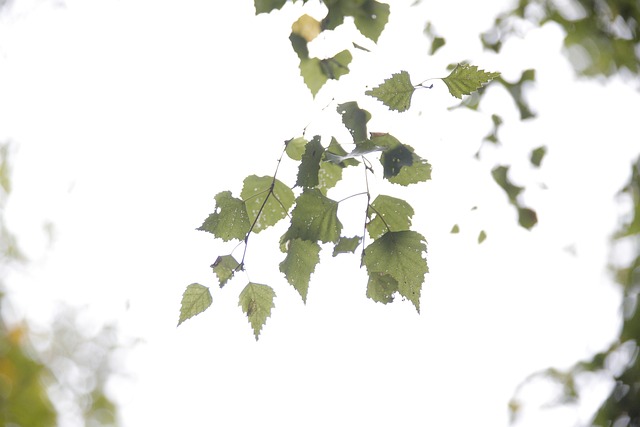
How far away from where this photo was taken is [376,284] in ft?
1.67

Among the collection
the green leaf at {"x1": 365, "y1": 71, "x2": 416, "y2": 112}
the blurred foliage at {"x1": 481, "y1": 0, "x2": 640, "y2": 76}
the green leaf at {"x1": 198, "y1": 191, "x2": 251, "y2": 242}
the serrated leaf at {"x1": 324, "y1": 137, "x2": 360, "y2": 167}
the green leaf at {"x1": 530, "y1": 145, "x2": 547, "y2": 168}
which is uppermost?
the blurred foliage at {"x1": 481, "y1": 0, "x2": 640, "y2": 76}

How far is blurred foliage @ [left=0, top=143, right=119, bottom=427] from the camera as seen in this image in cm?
200

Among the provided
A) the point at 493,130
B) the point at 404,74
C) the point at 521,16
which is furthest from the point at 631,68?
the point at 404,74

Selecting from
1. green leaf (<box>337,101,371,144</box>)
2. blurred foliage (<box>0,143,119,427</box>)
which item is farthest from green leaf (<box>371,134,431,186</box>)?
blurred foliage (<box>0,143,119,427</box>)

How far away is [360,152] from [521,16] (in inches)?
31.5

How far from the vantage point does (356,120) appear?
54 cm

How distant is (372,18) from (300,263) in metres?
0.27

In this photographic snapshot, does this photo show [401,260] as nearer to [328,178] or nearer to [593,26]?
[328,178]

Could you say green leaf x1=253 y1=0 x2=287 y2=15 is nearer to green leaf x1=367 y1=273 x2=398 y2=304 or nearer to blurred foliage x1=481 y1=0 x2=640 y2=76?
green leaf x1=367 y1=273 x2=398 y2=304

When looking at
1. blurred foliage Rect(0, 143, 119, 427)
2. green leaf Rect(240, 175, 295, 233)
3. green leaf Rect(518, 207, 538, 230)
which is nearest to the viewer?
green leaf Rect(240, 175, 295, 233)

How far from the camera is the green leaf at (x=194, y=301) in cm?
55

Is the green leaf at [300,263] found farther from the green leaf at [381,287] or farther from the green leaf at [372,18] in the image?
the green leaf at [372,18]

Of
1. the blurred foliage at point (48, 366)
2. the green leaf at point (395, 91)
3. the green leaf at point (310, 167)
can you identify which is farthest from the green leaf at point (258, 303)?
the blurred foliage at point (48, 366)

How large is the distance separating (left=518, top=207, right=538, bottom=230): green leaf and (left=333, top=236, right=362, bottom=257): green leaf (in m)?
0.56
